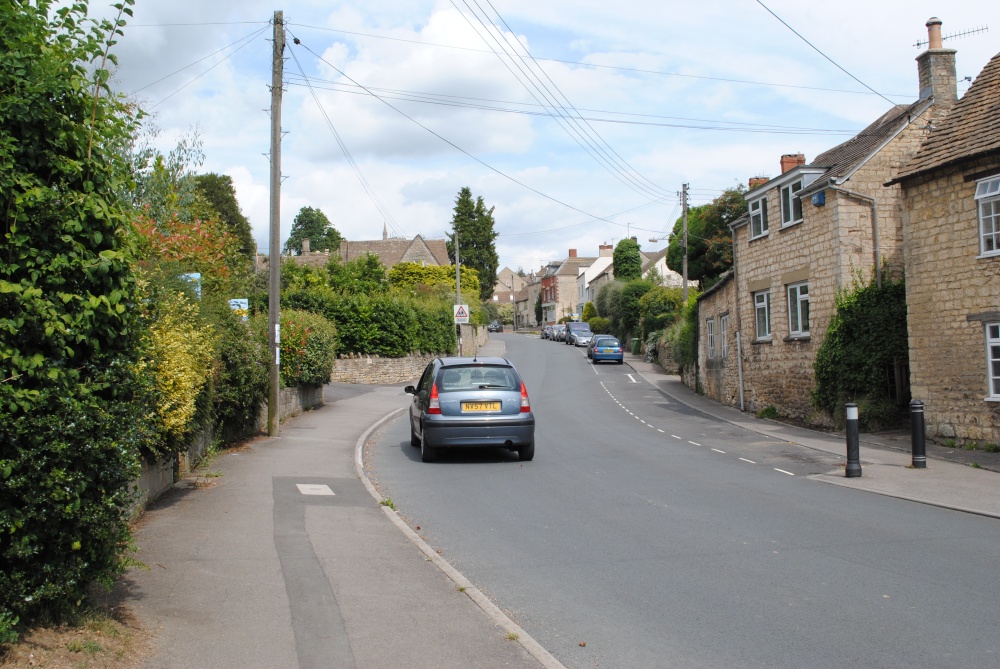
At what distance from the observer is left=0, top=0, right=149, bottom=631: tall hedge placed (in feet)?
13.9

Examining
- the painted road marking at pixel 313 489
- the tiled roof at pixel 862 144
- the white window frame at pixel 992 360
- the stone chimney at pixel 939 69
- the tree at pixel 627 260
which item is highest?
the tree at pixel 627 260

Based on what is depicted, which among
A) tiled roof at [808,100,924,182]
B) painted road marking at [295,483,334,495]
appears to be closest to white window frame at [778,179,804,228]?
tiled roof at [808,100,924,182]

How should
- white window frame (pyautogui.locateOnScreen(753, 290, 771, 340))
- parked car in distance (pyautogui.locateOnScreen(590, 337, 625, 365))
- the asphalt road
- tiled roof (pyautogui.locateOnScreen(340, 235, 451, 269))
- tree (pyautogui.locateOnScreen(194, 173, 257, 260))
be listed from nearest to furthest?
the asphalt road → white window frame (pyautogui.locateOnScreen(753, 290, 771, 340)) → parked car in distance (pyautogui.locateOnScreen(590, 337, 625, 365)) → tree (pyautogui.locateOnScreen(194, 173, 257, 260)) → tiled roof (pyautogui.locateOnScreen(340, 235, 451, 269))

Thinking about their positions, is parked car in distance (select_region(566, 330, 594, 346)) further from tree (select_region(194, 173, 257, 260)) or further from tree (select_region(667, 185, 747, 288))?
tree (select_region(194, 173, 257, 260))

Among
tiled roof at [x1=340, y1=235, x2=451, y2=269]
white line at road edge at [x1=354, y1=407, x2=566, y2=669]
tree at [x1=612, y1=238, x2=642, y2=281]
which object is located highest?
tiled roof at [x1=340, y1=235, x2=451, y2=269]

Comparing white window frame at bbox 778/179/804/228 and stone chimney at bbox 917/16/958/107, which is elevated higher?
stone chimney at bbox 917/16/958/107

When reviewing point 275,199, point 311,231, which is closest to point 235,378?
point 275,199

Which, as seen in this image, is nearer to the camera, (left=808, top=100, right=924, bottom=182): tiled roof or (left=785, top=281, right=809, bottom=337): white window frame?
(left=808, top=100, right=924, bottom=182): tiled roof

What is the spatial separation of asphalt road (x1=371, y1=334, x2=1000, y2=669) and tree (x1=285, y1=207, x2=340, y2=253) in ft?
348

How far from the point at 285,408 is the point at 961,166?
1557cm

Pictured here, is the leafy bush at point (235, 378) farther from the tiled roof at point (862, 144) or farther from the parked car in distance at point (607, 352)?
the parked car in distance at point (607, 352)

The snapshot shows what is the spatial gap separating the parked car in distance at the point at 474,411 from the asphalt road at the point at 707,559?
46 cm

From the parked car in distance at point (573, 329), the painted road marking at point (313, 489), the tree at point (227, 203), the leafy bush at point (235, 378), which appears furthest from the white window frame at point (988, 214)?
the parked car in distance at point (573, 329)

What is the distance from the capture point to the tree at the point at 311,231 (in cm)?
11731
